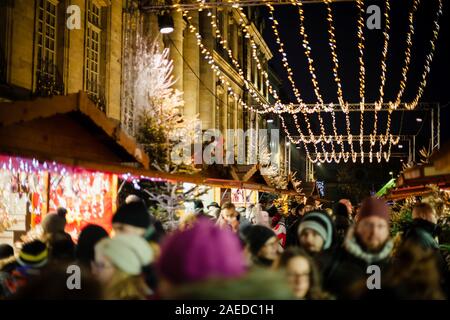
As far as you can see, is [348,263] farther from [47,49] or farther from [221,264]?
[47,49]

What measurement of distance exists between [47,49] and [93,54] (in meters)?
2.85

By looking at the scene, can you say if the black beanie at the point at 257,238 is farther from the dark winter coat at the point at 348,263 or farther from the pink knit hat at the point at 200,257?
the pink knit hat at the point at 200,257

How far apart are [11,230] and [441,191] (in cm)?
1125

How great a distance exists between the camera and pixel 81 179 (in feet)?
37.6

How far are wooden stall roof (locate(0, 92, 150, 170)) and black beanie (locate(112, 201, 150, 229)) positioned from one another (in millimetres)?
2131

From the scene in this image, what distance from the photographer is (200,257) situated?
8.06ft

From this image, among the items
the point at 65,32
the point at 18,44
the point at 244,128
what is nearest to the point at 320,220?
the point at 18,44

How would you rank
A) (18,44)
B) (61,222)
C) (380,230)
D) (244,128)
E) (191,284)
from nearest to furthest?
1. (191,284)
2. (380,230)
3. (61,222)
4. (18,44)
5. (244,128)

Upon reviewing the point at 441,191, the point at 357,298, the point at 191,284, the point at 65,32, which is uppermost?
the point at 65,32

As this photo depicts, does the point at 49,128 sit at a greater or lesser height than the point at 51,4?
lesser

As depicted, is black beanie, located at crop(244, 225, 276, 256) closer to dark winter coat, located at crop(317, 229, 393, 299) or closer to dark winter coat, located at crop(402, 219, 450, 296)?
dark winter coat, located at crop(317, 229, 393, 299)

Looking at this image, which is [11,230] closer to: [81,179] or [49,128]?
[81,179]

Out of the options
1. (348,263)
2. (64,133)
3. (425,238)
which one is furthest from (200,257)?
(64,133)

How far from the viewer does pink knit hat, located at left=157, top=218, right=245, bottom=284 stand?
243cm
